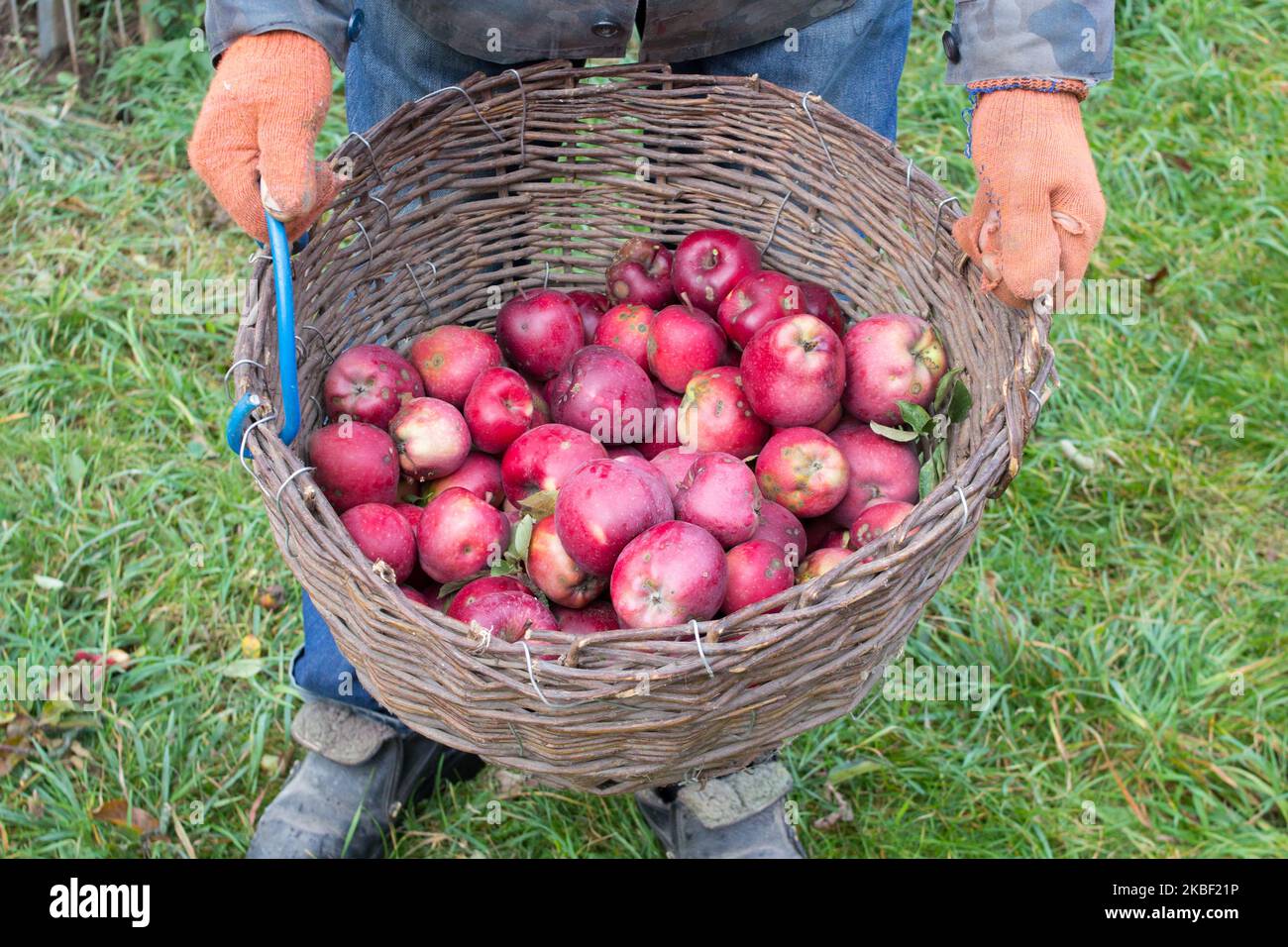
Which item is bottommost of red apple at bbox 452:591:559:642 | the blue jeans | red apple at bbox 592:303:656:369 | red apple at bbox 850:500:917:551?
red apple at bbox 452:591:559:642

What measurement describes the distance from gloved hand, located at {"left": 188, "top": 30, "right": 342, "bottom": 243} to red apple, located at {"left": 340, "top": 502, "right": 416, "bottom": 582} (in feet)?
1.41

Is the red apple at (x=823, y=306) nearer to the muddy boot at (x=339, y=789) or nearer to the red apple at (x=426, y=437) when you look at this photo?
the red apple at (x=426, y=437)

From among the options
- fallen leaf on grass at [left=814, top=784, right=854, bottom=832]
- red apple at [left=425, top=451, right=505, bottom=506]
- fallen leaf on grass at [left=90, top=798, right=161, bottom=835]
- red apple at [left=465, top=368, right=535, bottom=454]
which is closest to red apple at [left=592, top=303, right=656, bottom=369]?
red apple at [left=465, top=368, right=535, bottom=454]

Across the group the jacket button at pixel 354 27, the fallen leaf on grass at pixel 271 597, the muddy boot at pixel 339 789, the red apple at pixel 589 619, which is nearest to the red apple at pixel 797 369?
the red apple at pixel 589 619

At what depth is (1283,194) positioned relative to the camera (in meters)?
3.49

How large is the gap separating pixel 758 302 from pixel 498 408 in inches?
19.5

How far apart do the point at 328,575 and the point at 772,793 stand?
1076mm

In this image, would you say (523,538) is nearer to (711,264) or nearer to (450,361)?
(450,361)

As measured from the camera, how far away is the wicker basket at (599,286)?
4.66ft

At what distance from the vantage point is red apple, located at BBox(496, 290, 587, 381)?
215 centimetres

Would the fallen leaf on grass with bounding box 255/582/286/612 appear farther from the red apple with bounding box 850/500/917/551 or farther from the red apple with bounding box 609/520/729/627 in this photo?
the red apple with bounding box 850/500/917/551

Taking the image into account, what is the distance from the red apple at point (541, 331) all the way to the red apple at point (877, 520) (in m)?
0.66

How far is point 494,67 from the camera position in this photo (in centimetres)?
218

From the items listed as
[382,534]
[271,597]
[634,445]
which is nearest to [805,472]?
[634,445]
